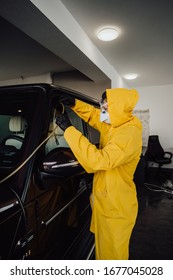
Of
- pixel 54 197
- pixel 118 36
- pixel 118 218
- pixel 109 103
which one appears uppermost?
pixel 118 36

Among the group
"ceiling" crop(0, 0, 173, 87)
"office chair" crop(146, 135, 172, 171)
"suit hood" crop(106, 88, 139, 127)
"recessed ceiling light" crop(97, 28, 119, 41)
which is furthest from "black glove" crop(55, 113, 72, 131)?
"office chair" crop(146, 135, 172, 171)

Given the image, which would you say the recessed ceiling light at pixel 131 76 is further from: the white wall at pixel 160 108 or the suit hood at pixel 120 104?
the suit hood at pixel 120 104

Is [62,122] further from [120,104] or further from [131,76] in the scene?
[131,76]

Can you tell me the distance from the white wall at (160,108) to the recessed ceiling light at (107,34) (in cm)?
408

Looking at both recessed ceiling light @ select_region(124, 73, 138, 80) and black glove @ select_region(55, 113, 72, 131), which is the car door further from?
recessed ceiling light @ select_region(124, 73, 138, 80)

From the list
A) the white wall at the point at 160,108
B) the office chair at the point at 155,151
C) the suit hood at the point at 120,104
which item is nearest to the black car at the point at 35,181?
the suit hood at the point at 120,104

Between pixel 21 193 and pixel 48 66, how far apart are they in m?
4.09

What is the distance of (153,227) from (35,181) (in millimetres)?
2328

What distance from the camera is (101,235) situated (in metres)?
1.35

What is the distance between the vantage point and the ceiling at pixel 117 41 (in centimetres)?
221

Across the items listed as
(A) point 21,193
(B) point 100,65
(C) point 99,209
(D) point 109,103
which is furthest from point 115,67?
(A) point 21,193

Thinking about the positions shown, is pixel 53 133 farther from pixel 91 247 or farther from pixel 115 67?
pixel 115 67

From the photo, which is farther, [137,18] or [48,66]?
[48,66]

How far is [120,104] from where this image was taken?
49.2 inches
